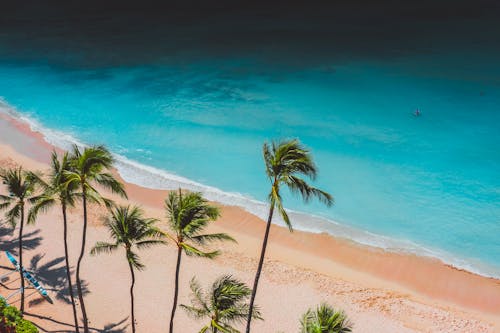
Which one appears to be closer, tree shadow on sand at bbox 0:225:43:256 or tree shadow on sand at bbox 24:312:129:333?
tree shadow on sand at bbox 24:312:129:333

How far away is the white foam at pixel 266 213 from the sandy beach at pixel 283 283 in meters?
0.81

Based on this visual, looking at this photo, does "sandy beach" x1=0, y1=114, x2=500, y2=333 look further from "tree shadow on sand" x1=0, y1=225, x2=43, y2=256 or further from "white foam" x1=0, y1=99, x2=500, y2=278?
"white foam" x1=0, y1=99, x2=500, y2=278

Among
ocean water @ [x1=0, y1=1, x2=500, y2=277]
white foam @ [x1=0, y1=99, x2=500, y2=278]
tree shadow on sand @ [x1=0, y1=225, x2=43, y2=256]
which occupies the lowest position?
tree shadow on sand @ [x1=0, y1=225, x2=43, y2=256]

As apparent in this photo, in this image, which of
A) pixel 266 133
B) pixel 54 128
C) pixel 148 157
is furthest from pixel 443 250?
pixel 54 128

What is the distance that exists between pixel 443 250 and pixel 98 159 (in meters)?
23.0

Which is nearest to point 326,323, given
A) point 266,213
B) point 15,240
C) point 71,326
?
point 71,326

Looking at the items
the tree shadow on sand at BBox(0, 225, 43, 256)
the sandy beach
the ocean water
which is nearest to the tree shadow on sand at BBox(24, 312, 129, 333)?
the sandy beach

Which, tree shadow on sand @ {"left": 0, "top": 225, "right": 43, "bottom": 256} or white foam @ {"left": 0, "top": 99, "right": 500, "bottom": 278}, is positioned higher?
white foam @ {"left": 0, "top": 99, "right": 500, "bottom": 278}

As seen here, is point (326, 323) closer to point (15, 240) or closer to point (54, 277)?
point (54, 277)

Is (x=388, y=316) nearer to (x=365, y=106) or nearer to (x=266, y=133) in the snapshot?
(x=266, y=133)

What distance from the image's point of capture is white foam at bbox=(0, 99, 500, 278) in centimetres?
2868

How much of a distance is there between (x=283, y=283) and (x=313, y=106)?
2813cm

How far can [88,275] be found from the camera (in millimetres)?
24938

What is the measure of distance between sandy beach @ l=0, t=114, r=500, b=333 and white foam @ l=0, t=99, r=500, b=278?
0.81 metres
